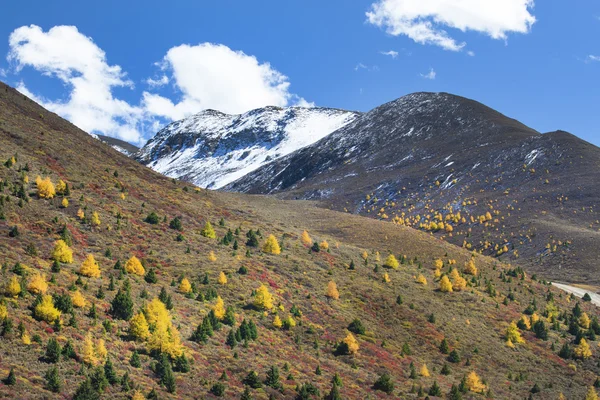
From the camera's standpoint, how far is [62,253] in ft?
151

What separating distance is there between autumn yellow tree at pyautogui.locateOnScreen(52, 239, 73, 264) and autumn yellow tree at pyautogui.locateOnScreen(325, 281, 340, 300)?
2724cm

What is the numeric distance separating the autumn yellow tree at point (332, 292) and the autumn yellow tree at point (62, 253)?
27236mm

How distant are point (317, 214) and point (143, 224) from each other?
204ft

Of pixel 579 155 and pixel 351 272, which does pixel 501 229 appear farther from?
pixel 351 272

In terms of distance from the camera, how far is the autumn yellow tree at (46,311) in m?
35.3

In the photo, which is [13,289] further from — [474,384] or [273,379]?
[474,384]

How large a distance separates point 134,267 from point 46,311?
1484cm

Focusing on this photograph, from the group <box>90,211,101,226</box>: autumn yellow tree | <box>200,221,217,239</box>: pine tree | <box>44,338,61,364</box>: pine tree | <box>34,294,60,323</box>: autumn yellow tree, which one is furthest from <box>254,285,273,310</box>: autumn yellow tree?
<box>44,338,61,364</box>: pine tree

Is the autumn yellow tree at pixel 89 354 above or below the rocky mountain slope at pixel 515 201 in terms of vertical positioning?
below

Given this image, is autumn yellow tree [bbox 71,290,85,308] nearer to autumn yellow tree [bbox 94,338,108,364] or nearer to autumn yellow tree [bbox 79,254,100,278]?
autumn yellow tree [bbox 94,338,108,364]

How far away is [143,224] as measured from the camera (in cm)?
6538

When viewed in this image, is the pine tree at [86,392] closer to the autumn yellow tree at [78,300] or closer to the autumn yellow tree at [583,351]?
the autumn yellow tree at [78,300]

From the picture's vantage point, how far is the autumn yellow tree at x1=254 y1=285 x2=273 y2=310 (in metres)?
52.0

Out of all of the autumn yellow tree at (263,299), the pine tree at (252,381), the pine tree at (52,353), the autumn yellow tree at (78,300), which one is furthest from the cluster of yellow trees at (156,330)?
the autumn yellow tree at (263,299)
